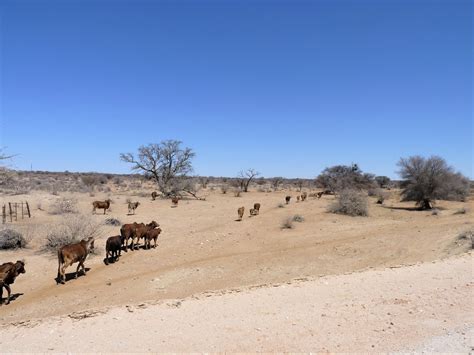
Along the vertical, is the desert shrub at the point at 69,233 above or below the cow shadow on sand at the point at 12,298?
above

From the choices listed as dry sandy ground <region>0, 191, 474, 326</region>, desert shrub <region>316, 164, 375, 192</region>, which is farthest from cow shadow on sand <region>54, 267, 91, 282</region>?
desert shrub <region>316, 164, 375, 192</region>

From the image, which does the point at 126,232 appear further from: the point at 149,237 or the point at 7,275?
the point at 7,275

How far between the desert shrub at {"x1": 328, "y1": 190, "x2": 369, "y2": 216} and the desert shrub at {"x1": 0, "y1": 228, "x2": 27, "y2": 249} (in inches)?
770

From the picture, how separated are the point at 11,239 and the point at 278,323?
40.7ft

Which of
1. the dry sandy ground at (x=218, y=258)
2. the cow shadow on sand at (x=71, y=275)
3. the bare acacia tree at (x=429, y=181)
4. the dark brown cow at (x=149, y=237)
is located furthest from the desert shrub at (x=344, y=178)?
the cow shadow on sand at (x=71, y=275)

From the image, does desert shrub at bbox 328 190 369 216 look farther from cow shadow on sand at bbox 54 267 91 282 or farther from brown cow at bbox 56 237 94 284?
brown cow at bbox 56 237 94 284

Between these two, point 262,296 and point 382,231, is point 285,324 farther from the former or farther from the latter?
point 382,231

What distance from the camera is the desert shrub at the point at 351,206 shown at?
27781 mm

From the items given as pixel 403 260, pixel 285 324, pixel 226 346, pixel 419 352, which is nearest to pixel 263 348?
pixel 226 346

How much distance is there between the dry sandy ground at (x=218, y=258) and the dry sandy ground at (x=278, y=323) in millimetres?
1474

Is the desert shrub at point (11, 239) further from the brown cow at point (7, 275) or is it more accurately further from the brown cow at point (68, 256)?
the brown cow at point (7, 275)

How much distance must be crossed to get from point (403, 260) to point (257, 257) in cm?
502

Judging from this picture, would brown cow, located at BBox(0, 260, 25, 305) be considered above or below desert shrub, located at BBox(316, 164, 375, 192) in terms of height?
below

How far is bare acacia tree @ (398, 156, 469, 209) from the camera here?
32.8 metres
